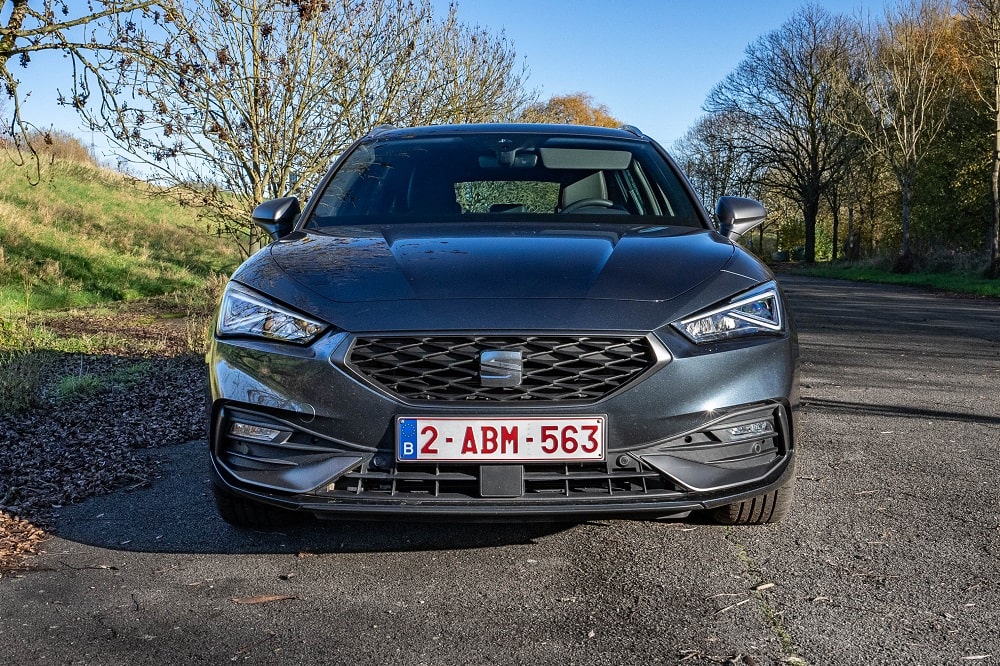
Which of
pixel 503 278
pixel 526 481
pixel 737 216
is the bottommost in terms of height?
pixel 526 481

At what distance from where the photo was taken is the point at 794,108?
44.6 metres

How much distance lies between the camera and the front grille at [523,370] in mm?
2846

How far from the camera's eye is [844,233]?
5806 cm

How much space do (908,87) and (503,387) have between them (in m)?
30.7

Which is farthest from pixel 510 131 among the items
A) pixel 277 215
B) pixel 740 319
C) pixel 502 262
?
pixel 740 319

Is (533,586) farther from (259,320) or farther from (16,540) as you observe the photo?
(16,540)

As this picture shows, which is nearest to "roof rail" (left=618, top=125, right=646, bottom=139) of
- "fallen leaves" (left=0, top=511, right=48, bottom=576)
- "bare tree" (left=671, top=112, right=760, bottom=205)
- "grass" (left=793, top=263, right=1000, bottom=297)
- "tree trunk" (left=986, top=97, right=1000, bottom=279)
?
"fallen leaves" (left=0, top=511, right=48, bottom=576)

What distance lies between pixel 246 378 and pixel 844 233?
59.5m

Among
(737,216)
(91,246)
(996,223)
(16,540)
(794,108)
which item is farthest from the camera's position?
(794,108)

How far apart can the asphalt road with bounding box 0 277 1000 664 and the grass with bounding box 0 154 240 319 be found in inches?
375

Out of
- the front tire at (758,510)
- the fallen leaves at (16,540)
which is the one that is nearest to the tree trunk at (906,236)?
the front tire at (758,510)

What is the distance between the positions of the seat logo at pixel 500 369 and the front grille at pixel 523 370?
15 mm

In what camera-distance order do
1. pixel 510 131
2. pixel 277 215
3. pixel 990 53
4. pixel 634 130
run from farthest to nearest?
pixel 990 53 < pixel 634 130 < pixel 510 131 < pixel 277 215

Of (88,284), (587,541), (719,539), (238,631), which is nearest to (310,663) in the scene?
(238,631)
